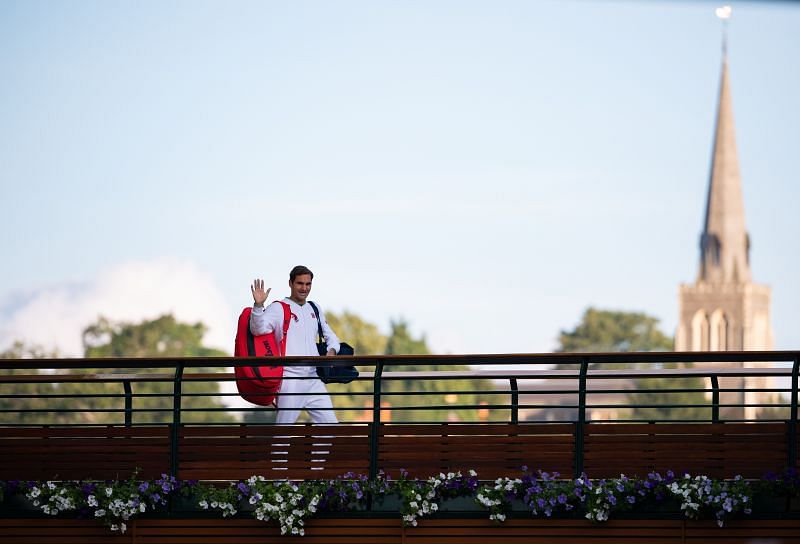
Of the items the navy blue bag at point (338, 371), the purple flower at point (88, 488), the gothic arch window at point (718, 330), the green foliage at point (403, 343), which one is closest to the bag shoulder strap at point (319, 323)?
the navy blue bag at point (338, 371)

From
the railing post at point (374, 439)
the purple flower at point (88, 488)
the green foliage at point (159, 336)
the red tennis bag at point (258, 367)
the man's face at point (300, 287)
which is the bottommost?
the purple flower at point (88, 488)

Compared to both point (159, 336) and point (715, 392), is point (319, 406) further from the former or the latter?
point (159, 336)

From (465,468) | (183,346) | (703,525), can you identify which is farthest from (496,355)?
(183,346)

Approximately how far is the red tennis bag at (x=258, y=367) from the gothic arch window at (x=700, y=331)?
13352 cm

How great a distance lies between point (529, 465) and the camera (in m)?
13.6

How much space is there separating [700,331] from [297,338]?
138 m

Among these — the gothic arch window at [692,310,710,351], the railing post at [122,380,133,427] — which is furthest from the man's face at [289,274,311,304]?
the gothic arch window at [692,310,710,351]

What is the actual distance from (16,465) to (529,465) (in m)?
4.26

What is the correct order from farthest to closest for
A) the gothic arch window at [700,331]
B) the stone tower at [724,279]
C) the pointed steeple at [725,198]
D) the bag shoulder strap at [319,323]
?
the gothic arch window at [700,331] < the stone tower at [724,279] < the pointed steeple at [725,198] < the bag shoulder strap at [319,323]

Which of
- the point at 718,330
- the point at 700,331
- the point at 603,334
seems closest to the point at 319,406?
the point at 603,334

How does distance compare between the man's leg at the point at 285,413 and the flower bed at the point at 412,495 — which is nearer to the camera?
the flower bed at the point at 412,495

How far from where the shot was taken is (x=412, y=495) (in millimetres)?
13281

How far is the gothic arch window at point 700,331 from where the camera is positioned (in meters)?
147

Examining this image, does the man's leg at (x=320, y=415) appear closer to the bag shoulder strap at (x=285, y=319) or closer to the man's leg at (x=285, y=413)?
the man's leg at (x=285, y=413)
